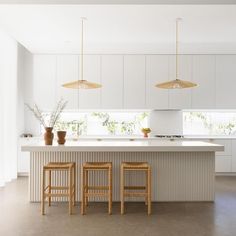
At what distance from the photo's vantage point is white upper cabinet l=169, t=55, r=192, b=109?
6.75 metres

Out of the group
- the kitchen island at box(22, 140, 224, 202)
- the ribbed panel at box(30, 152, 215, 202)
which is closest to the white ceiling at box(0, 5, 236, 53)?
the kitchen island at box(22, 140, 224, 202)

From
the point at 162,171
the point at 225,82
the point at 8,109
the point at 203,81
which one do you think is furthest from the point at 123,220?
the point at 225,82

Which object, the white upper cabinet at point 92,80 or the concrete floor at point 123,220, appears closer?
the concrete floor at point 123,220

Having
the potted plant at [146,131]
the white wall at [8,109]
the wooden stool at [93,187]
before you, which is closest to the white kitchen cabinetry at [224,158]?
the potted plant at [146,131]

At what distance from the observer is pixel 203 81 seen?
6.79m

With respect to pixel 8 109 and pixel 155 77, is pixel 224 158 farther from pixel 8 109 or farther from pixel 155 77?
pixel 8 109

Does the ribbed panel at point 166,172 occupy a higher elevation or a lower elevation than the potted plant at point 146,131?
lower

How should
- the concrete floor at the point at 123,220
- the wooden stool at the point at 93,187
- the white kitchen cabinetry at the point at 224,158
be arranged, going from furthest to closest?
1. the white kitchen cabinetry at the point at 224,158
2. the wooden stool at the point at 93,187
3. the concrete floor at the point at 123,220

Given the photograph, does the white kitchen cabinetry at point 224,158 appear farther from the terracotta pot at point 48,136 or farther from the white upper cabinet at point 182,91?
the terracotta pot at point 48,136

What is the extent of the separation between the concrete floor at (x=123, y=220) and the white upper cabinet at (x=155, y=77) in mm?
2788

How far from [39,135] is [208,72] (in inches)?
169

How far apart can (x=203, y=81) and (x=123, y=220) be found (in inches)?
167

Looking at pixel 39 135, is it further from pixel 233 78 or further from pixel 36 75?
pixel 233 78

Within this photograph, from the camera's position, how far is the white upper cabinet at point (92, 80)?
6715mm
